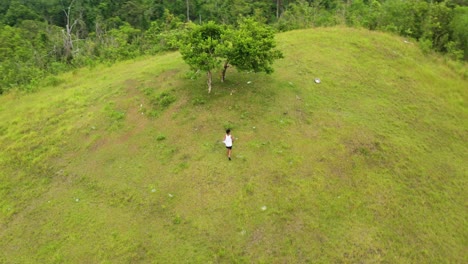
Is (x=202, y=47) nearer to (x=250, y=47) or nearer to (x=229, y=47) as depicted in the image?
(x=229, y=47)

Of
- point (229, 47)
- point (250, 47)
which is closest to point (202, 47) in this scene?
point (229, 47)

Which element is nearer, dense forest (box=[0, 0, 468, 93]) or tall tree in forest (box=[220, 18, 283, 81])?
tall tree in forest (box=[220, 18, 283, 81])

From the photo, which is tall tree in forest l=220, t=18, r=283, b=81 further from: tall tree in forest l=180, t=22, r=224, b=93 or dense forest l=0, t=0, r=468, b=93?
dense forest l=0, t=0, r=468, b=93

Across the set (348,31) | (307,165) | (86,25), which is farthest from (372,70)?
(86,25)

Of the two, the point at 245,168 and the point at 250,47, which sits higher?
the point at 250,47

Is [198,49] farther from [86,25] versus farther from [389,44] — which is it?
[86,25]

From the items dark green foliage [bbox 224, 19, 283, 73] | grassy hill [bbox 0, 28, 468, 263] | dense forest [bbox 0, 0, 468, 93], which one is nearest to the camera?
grassy hill [bbox 0, 28, 468, 263]

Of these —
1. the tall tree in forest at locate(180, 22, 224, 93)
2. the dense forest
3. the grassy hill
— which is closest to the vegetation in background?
the tall tree in forest at locate(180, 22, 224, 93)

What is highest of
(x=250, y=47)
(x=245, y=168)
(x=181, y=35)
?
(x=250, y=47)
